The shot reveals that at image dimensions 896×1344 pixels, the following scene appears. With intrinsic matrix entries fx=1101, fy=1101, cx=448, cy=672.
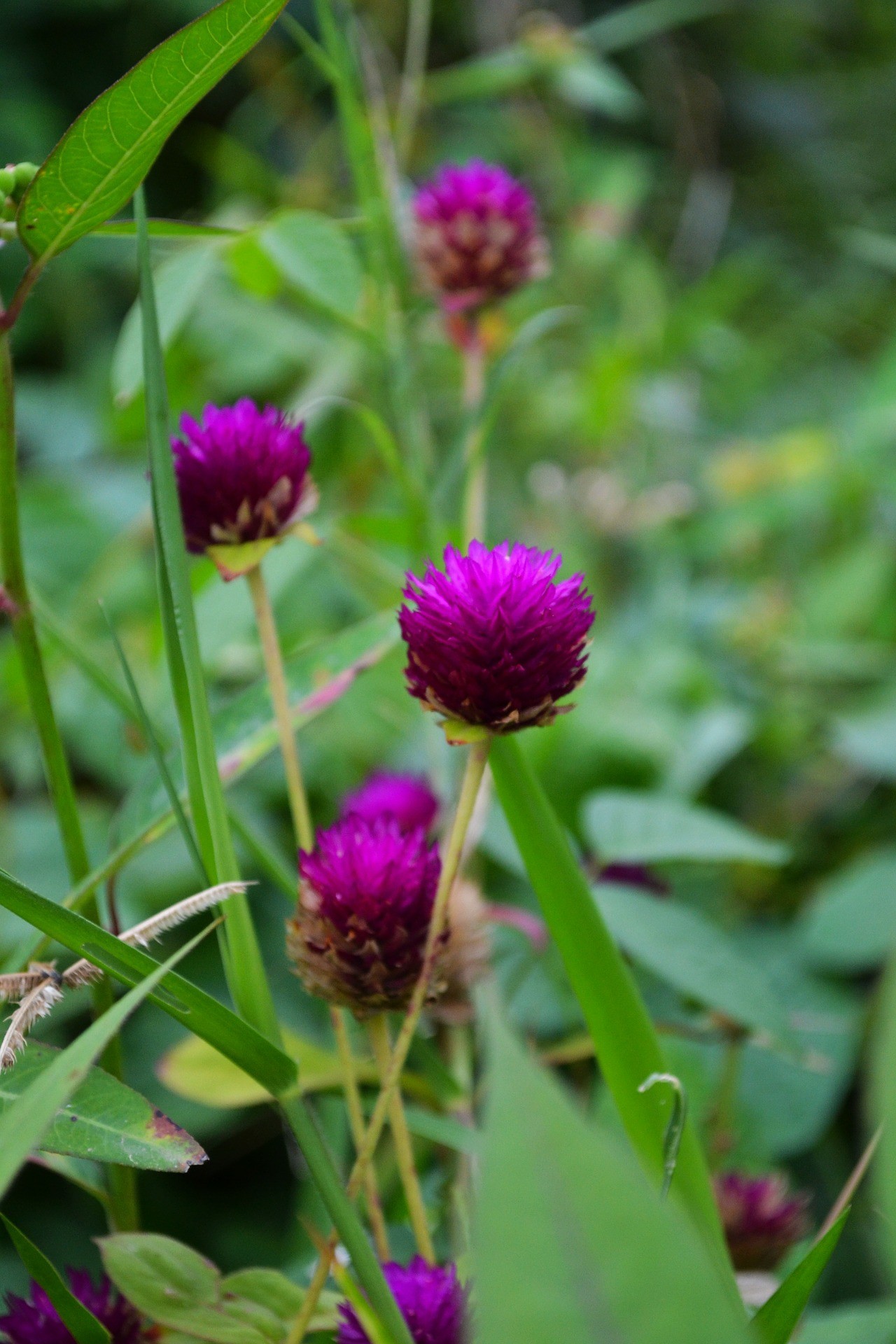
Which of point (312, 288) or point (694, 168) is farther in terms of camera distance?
point (694, 168)

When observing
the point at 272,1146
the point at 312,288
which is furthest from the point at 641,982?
the point at 312,288

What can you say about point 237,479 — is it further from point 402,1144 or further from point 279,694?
point 402,1144

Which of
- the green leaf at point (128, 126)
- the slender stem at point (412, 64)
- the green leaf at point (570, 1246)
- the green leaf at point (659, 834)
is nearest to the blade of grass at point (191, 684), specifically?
the green leaf at point (128, 126)

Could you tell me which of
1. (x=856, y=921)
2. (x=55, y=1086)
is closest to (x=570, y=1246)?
(x=55, y=1086)

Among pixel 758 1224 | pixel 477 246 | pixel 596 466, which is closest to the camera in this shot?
pixel 758 1224

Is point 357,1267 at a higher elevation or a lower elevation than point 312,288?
lower

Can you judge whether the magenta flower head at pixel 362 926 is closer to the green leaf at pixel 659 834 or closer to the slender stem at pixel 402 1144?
the slender stem at pixel 402 1144

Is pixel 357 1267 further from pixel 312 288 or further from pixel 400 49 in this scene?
pixel 400 49
